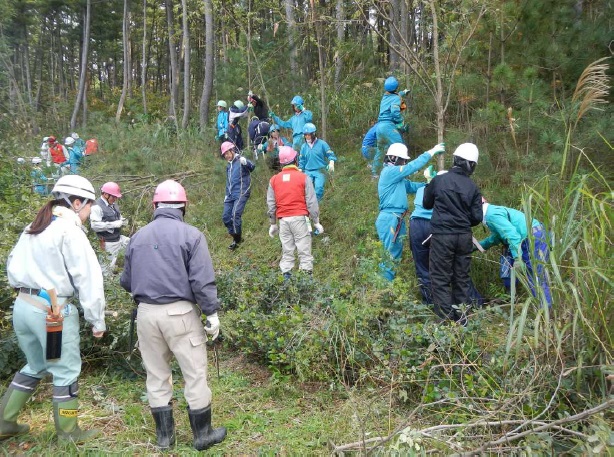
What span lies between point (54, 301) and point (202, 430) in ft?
4.63

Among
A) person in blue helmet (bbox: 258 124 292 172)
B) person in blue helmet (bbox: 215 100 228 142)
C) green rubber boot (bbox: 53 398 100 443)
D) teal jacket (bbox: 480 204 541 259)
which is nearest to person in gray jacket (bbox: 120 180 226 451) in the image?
green rubber boot (bbox: 53 398 100 443)

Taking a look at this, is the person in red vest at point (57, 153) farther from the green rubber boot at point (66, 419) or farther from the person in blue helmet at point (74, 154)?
the green rubber boot at point (66, 419)

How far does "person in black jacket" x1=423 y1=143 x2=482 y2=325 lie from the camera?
4.95 meters

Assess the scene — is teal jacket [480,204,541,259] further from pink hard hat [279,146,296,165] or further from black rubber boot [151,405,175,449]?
black rubber boot [151,405,175,449]

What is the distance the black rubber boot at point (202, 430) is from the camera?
3.54m

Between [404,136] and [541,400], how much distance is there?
634cm

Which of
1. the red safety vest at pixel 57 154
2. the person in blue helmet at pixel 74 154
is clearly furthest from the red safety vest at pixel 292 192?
the person in blue helmet at pixel 74 154

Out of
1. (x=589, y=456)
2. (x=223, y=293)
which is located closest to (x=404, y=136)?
(x=223, y=293)

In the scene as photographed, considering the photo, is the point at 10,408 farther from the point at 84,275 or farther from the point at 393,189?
the point at 393,189

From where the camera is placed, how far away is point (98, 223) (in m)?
7.61

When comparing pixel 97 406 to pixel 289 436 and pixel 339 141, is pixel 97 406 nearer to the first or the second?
pixel 289 436

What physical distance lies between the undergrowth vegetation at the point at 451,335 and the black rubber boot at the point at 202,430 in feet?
1.39

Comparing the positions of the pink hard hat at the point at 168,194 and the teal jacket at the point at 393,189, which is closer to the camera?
the pink hard hat at the point at 168,194

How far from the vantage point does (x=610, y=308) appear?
287 centimetres
